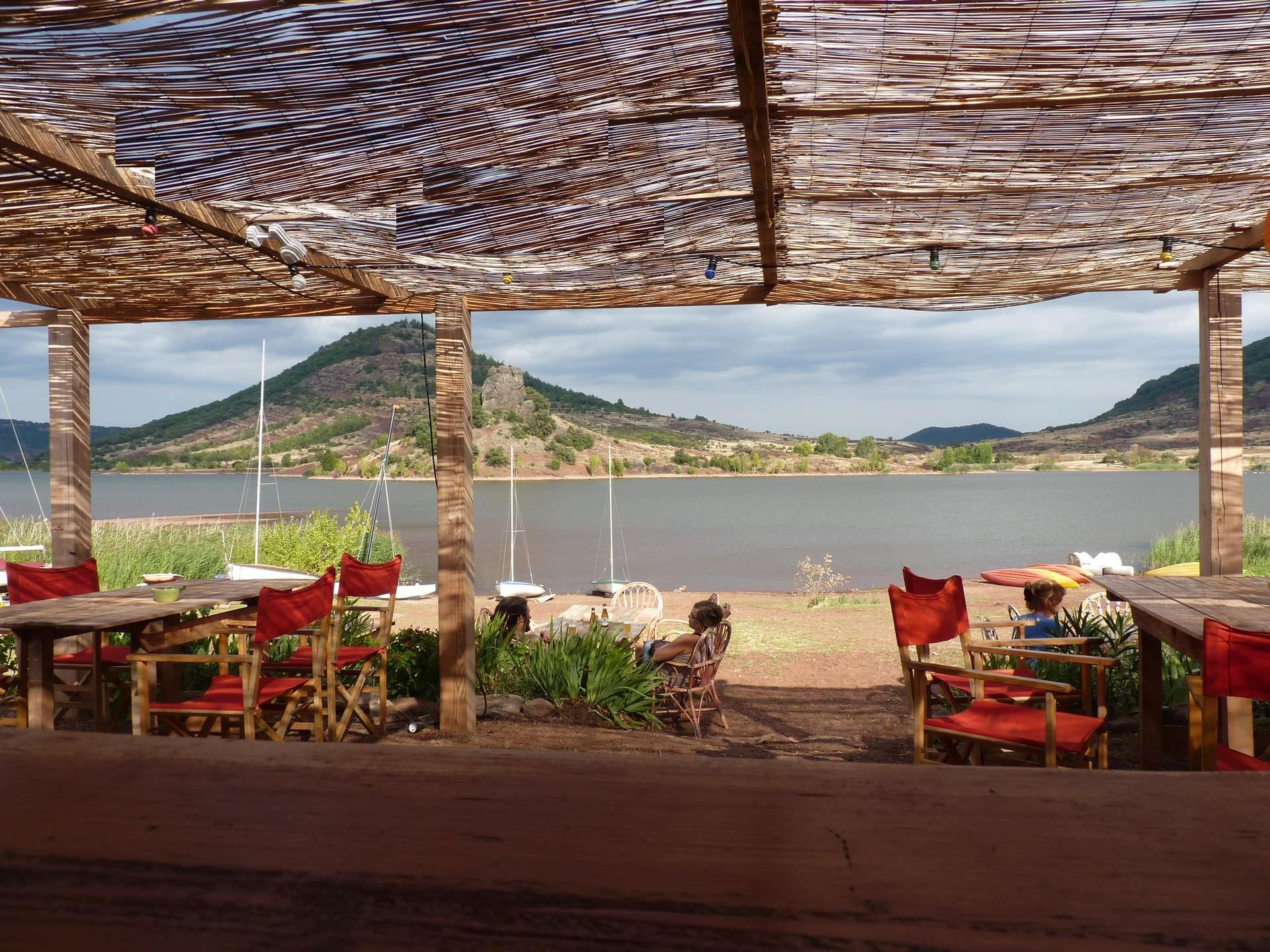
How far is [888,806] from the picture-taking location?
0.74 meters

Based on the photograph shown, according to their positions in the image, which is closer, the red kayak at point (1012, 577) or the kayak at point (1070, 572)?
the red kayak at point (1012, 577)

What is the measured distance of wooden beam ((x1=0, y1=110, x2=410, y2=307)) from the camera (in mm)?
2723

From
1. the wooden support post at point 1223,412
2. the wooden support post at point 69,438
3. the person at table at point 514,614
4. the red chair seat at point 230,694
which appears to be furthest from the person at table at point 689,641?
the wooden support post at point 69,438

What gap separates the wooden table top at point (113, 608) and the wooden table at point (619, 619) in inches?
94.3

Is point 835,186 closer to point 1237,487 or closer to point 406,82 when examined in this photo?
point 406,82

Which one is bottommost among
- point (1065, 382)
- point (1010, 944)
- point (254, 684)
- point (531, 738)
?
point (531, 738)

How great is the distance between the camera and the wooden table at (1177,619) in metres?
3.01

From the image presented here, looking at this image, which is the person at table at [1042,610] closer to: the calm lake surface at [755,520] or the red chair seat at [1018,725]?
the red chair seat at [1018,725]

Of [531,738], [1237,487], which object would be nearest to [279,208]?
[531,738]

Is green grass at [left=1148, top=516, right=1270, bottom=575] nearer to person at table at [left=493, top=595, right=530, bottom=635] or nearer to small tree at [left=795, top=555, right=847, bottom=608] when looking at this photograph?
small tree at [left=795, top=555, right=847, bottom=608]

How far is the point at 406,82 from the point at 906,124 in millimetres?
1598

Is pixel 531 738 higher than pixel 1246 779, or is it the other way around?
pixel 1246 779

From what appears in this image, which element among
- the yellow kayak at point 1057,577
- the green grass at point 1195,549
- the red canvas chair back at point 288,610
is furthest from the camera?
the green grass at point 1195,549

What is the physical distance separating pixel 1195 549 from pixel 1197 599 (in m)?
11.5
